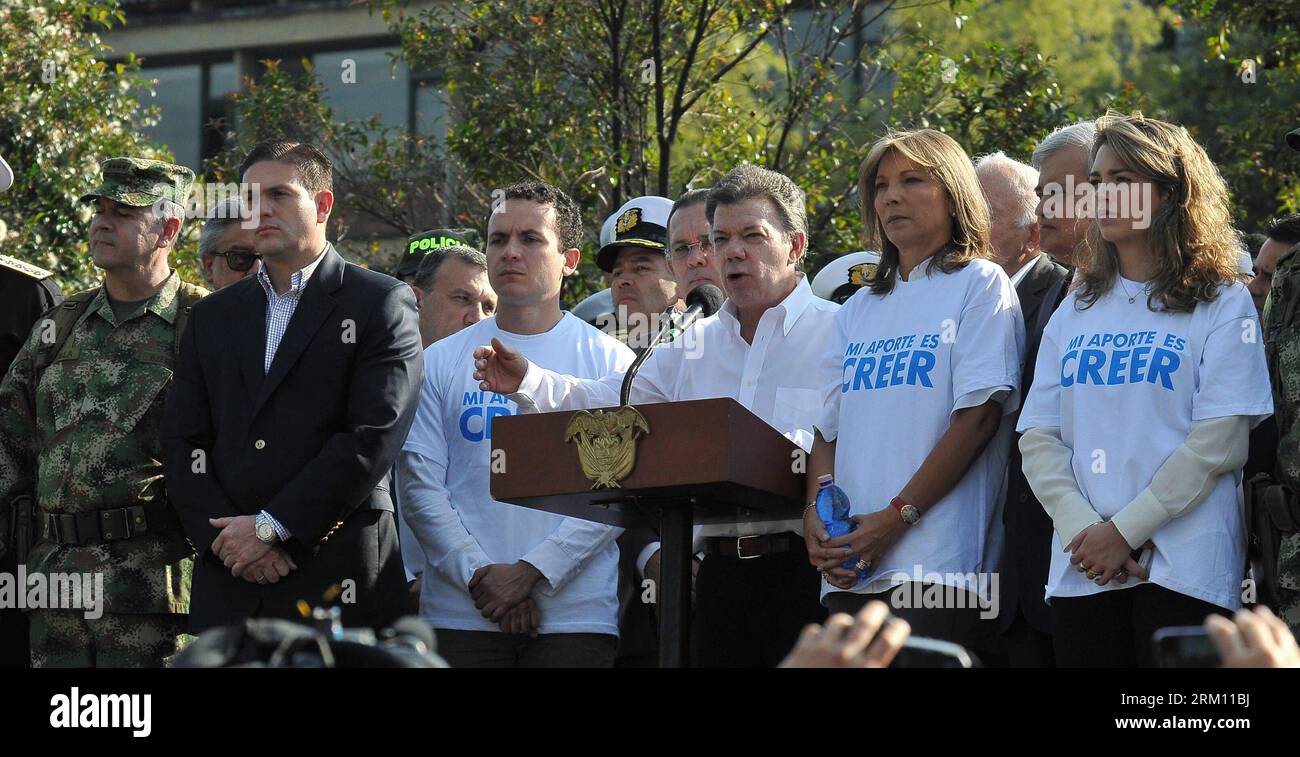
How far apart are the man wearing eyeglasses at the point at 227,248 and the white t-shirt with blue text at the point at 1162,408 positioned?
160 inches

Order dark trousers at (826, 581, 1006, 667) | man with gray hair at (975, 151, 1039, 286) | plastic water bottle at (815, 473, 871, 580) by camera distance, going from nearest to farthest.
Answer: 1. dark trousers at (826, 581, 1006, 667)
2. plastic water bottle at (815, 473, 871, 580)
3. man with gray hair at (975, 151, 1039, 286)

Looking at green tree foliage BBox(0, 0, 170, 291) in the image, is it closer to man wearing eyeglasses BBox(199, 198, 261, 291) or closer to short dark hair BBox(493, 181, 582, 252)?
man wearing eyeglasses BBox(199, 198, 261, 291)

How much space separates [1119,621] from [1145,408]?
1.89ft

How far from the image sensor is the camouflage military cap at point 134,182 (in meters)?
6.65

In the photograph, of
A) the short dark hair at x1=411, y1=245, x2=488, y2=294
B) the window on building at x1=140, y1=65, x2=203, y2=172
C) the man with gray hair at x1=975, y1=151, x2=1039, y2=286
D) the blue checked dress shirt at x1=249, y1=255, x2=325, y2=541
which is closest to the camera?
the blue checked dress shirt at x1=249, y1=255, x2=325, y2=541

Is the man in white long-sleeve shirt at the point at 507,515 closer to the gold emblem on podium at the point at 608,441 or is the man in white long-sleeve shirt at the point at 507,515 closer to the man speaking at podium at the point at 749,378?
the man speaking at podium at the point at 749,378

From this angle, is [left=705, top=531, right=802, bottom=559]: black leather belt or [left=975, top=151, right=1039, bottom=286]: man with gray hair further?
[left=975, top=151, right=1039, bottom=286]: man with gray hair

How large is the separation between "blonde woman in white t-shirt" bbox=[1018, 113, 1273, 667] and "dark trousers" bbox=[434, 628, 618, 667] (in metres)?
1.94

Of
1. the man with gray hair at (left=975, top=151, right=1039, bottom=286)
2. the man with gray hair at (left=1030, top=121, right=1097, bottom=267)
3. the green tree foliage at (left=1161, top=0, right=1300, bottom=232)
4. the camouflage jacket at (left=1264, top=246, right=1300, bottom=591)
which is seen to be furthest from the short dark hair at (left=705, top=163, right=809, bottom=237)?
the green tree foliage at (left=1161, top=0, right=1300, bottom=232)

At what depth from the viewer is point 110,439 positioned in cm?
624

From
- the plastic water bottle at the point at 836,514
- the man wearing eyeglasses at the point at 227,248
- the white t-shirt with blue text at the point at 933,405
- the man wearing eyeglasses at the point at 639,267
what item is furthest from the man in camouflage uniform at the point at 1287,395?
the man wearing eyeglasses at the point at 227,248

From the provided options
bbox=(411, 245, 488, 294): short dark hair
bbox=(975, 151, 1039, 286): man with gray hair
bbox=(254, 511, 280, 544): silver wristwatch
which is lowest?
bbox=(254, 511, 280, 544): silver wristwatch

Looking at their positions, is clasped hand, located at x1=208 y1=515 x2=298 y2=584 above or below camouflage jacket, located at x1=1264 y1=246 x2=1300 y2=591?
below

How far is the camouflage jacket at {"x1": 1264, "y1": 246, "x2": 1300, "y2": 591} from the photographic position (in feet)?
15.3
